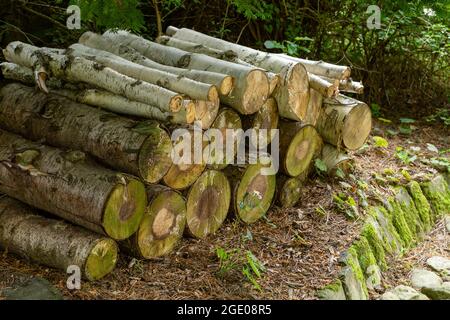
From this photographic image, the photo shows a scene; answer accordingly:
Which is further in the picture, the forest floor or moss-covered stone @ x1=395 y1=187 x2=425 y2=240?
moss-covered stone @ x1=395 y1=187 x2=425 y2=240

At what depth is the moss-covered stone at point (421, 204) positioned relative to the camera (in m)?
5.24

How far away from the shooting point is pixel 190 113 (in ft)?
12.3

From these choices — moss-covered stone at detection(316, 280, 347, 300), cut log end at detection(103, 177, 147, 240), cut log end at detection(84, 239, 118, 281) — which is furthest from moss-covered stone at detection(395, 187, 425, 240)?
cut log end at detection(84, 239, 118, 281)

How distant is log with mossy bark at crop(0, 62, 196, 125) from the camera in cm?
377

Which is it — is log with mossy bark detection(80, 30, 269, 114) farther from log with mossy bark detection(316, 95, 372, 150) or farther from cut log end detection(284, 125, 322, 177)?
log with mossy bark detection(316, 95, 372, 150)

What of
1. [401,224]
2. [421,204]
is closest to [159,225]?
[401,224]

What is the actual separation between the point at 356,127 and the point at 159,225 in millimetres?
1977

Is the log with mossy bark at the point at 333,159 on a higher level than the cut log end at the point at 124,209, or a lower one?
lower

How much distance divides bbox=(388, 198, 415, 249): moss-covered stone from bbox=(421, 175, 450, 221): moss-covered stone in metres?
0.50

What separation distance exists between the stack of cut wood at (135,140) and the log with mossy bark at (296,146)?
11 mm

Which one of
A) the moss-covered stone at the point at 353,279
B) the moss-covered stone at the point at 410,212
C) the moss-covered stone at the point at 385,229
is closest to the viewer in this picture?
the moss-covered stone at the point at 353,279

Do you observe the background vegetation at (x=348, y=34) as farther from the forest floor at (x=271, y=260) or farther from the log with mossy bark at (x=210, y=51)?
the forest floor at (x=271, y=260)

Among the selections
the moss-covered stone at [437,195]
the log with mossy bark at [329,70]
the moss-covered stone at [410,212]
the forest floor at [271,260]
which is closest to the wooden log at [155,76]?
the forest floor at [271,260]
